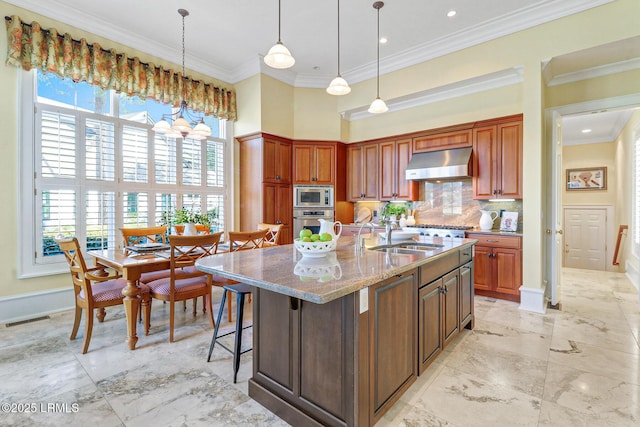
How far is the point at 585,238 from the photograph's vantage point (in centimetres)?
667

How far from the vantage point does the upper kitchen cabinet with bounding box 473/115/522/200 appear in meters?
4.11

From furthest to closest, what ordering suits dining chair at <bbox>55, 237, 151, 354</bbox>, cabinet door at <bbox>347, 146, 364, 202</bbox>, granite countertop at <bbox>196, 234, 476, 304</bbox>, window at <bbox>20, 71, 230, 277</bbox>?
1. cabinet door at <bbox>347, 146, 364, 202</bbox>
2. window at <bbox>20, 71, 230, 277</bbox>
3. dining chair at <bbox>55, 237, 151, 354</bbox>
4. granite countertop at <bbox>196, 234, 476, 304</bbox>

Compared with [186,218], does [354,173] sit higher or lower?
higher

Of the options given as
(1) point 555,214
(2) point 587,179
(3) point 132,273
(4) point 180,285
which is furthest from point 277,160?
(2) point 587,179

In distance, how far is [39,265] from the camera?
3.47 m

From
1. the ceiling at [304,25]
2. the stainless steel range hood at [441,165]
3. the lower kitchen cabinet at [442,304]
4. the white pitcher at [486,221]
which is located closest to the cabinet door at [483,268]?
the white pitcher at [486,221]

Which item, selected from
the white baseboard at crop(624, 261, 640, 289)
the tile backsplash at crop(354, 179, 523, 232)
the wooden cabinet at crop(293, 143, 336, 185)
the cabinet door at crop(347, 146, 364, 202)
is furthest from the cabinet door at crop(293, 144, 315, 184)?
the white baseboard at crop(624, 261, 640, 289)

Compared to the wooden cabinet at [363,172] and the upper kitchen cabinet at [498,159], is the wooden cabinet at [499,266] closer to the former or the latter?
the upper kitchen cabinet at [498,159]

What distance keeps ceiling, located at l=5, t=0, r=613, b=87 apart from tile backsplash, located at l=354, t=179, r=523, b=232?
2.03 metres

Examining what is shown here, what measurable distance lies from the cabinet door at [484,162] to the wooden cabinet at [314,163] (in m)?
2.34

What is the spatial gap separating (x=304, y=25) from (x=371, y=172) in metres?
2.62

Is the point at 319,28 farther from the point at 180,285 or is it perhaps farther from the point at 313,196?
the point at 180,285

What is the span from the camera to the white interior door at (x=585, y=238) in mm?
6469

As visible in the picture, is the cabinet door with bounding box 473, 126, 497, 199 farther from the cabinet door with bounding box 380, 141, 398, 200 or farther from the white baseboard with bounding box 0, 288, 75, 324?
the white baseboard with bounding box 0, 288, 75, 324
